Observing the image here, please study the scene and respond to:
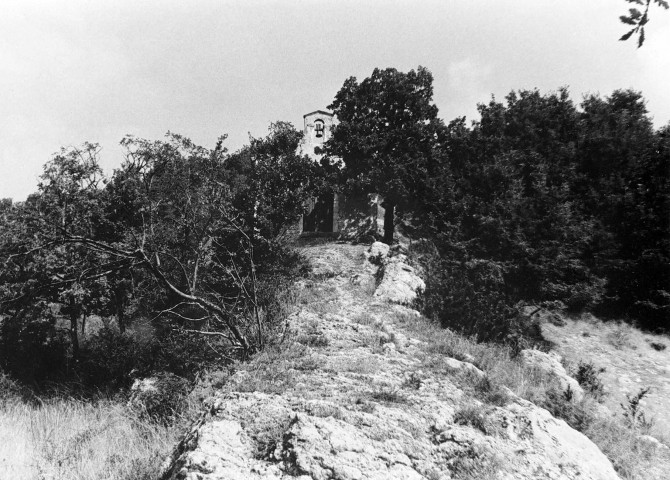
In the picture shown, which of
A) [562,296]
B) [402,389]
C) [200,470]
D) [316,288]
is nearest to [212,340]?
[316,288]

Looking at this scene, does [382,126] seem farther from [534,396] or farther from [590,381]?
[534,396]

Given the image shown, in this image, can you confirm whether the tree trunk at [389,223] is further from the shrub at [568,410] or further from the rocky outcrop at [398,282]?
the shrub at [568,410]

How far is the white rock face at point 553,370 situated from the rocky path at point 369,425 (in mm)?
3501

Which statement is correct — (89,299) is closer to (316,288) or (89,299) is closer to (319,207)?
(316,288)

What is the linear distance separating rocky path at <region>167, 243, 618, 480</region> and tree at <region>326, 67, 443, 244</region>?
1564 centimetres

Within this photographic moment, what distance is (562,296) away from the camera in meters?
14.8

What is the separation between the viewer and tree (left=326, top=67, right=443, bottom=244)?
77.2 feet

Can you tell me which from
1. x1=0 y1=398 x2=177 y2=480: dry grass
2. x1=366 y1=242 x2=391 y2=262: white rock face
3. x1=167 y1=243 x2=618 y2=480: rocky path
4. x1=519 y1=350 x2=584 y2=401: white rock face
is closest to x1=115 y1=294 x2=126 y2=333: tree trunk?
x1=0 y1=398 x2=177 y2=480: dry grass

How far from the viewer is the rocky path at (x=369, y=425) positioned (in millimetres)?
4914

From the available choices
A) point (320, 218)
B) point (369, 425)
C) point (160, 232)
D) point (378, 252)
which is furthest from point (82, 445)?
point (320, 218)

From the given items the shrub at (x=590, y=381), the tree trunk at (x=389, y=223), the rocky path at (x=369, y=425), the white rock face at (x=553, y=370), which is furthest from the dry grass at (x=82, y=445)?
the tree trunk at (x=389, y=223)

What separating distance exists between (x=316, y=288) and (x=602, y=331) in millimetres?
12408

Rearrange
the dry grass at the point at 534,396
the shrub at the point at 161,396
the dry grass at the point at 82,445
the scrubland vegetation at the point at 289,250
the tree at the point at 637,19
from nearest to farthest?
the tree at the point at 637,19 → the dry grass at the point at 82,445 → the dry grass at the point at 534,396 → the shrub at the point at 161,396 → the scrubland vegetation at the point at 289,250

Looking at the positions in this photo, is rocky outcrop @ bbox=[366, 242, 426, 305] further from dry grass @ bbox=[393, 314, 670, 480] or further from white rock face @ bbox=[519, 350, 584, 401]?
white rock face @ bbox=[519, 350, 584, 401]
